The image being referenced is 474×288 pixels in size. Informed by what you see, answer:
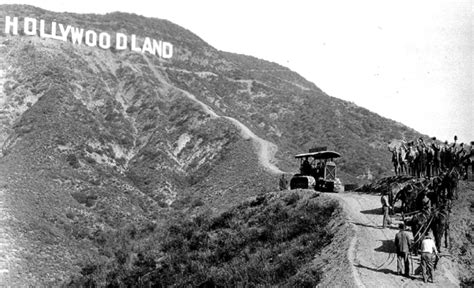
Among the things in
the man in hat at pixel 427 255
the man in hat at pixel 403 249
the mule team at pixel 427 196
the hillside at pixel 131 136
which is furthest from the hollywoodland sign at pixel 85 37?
the man in hat at pixel 427 255

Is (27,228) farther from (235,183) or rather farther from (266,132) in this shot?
(266,132)

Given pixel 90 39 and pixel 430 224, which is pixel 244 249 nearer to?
pixel 430 224

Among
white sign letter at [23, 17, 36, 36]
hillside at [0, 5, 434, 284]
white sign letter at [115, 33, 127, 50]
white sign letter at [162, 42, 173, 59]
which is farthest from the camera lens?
white sign letter at [162, 42, 173, 59]

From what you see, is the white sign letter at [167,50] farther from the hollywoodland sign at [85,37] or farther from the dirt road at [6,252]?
the dirt road at [6,252]

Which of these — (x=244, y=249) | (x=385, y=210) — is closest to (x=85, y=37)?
(x=244, y=249)

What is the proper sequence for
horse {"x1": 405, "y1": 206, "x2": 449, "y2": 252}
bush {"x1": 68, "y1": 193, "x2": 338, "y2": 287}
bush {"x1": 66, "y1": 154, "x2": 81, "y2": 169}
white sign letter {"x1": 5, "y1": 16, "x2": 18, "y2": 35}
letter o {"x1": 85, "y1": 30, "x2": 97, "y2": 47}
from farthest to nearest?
letter o {"x1": 85, "y1": 30, "x2": 97, "y2": 47} → white sign letter {"x1": 5, "y1": 16, "x2": 18, "y2": 35} → bush {"x1": 66, "y1": 154, "x2": 81, "y2": 169} → bush {"x1": 68, "y1": 193, "x2": 338, "y2": 287} → horse {"x1": 405, "y1": 206, "x2": 449, "y2": 252}

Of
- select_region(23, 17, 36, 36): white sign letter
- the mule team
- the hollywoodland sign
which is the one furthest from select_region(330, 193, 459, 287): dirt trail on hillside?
select_region(23, 17, 36, 36): white sign letter

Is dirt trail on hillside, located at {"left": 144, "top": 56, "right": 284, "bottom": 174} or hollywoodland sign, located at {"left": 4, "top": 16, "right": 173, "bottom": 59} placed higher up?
hollywoodland sign, located at {"left": 4, "top": 16, "right": 173, "bottom": 59}

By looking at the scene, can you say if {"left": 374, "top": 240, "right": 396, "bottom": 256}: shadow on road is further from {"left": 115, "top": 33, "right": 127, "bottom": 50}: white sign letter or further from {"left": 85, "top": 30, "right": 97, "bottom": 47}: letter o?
{"left": 115, "top": 33, "right": 127, "bottom": 50}: white sign letter
